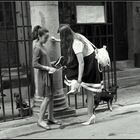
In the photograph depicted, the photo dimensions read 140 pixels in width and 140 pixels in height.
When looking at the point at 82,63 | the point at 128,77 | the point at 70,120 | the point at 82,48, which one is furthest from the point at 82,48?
the point at 128,77

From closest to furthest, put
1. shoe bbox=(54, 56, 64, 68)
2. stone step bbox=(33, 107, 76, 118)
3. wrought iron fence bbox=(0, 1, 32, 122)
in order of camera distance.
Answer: shoe bbox=(54, 56, 64, 68) → stone step bbox=(33, 107, 76, 118) → wrought iron fence bbox=(0, 1, 32, 122)

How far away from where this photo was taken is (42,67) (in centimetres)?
611

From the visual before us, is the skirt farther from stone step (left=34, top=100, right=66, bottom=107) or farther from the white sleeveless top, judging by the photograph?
stone step (left=34, top=100, right=66, bottom=107)

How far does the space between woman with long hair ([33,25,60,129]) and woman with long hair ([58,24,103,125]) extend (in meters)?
0.35

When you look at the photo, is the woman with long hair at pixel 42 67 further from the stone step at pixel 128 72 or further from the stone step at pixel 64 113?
the stone step at pixel 128 72

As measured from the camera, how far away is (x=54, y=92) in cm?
650

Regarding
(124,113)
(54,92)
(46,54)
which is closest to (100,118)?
(124,113)

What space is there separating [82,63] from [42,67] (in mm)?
701

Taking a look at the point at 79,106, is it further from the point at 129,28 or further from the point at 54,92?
the point at 129,28

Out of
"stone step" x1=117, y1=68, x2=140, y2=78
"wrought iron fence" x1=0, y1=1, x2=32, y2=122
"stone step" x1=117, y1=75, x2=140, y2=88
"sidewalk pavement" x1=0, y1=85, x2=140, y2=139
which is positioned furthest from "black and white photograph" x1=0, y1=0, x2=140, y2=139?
"stone step" x1=117, y1=68, x2=140, y2=78

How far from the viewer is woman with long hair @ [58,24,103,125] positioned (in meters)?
6.20

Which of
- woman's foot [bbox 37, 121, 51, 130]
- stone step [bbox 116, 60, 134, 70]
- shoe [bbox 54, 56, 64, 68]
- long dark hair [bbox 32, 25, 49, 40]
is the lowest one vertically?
woman's foot [bbox 37, 121, 51, 130]

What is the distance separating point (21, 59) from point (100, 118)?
328 cm

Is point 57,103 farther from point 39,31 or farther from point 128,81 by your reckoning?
point 128,81
